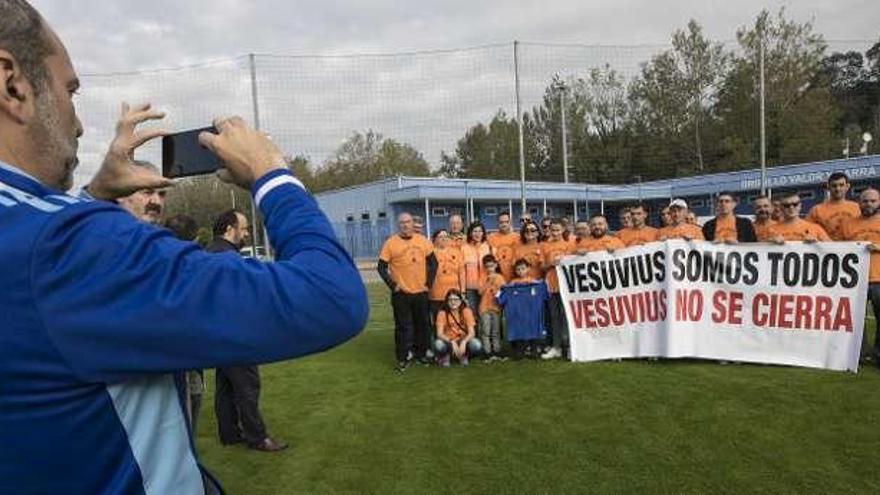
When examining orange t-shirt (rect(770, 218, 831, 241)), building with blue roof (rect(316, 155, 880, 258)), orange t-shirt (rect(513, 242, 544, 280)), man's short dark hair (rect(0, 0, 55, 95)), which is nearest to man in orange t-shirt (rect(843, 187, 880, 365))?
orange t-shirt (rect(770, 218, 831, 241))

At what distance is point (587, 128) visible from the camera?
139ft

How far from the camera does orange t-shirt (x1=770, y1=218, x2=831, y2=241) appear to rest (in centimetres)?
817

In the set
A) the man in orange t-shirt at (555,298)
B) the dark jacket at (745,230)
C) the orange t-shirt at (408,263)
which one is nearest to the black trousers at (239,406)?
the orange t-shirt at (408,263)

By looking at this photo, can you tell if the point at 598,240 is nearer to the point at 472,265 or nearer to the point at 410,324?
the point at 472,265

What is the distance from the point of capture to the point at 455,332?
9.41 meters

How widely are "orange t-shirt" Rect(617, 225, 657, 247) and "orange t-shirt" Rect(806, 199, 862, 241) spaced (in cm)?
192

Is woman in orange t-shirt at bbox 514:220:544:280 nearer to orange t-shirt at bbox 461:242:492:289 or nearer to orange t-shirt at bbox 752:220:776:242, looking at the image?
orange t-shirt at bbox 461:242:492:289

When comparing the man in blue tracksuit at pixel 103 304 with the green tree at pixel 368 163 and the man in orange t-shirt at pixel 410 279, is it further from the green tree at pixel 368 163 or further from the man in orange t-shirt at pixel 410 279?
the green tree at pixel 368 163

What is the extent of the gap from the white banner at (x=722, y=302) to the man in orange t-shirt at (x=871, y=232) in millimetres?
390

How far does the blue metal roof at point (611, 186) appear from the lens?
98.9ft

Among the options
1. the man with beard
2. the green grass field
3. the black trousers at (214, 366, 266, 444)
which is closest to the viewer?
the man with beard

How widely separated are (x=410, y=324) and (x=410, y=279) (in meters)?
0.62

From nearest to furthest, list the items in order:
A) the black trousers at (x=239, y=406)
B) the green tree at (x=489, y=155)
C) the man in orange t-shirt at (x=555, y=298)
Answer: the black trousers at (x=239, y=406) < the man in orange t-shirt at (x=555, y=298) < the green tree at (x=489, y=155)

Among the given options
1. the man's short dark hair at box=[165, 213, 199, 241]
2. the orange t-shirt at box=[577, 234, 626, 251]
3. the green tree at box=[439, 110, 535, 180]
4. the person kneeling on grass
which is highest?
the green tree at box=[439, 110, 535, 180]
